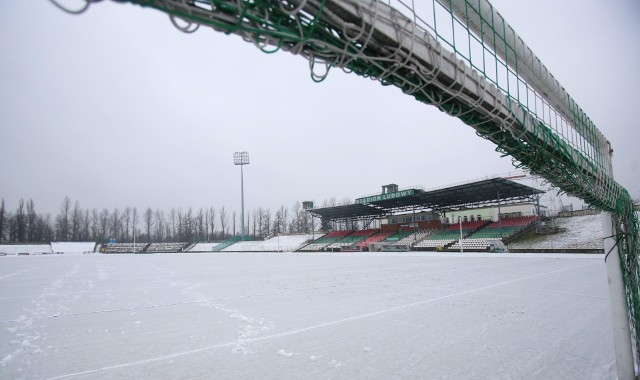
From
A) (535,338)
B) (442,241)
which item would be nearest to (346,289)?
(535,338)

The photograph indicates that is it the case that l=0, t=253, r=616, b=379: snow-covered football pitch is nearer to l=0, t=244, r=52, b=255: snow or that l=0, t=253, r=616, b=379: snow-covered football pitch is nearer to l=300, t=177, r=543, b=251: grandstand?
l=300, t=177, r=543, b=251: grandstand

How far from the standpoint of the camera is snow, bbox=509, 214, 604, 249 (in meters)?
29.0

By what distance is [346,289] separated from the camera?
9344 mm

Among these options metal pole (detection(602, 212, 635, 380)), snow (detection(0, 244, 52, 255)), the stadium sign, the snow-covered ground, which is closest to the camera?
metal pole (detection(602, 212, 635, 380))

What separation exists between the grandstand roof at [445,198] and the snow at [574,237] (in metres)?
4.65

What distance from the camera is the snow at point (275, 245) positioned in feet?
187

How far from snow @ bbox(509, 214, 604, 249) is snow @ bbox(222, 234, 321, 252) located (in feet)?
114

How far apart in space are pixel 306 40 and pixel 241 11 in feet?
0.98

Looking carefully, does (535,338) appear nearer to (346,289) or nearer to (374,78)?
(374,78)

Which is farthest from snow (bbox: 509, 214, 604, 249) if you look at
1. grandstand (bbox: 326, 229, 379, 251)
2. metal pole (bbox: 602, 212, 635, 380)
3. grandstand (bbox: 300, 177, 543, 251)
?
metal pole (bbox: 602, 212, 635, 380)

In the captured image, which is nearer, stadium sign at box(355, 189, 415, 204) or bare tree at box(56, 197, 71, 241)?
stadium sign at box(355, 189, 415, 204)

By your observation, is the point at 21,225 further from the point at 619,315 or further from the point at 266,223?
the point at 619,315

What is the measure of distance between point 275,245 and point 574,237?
4350cm

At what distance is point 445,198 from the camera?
131 ft
